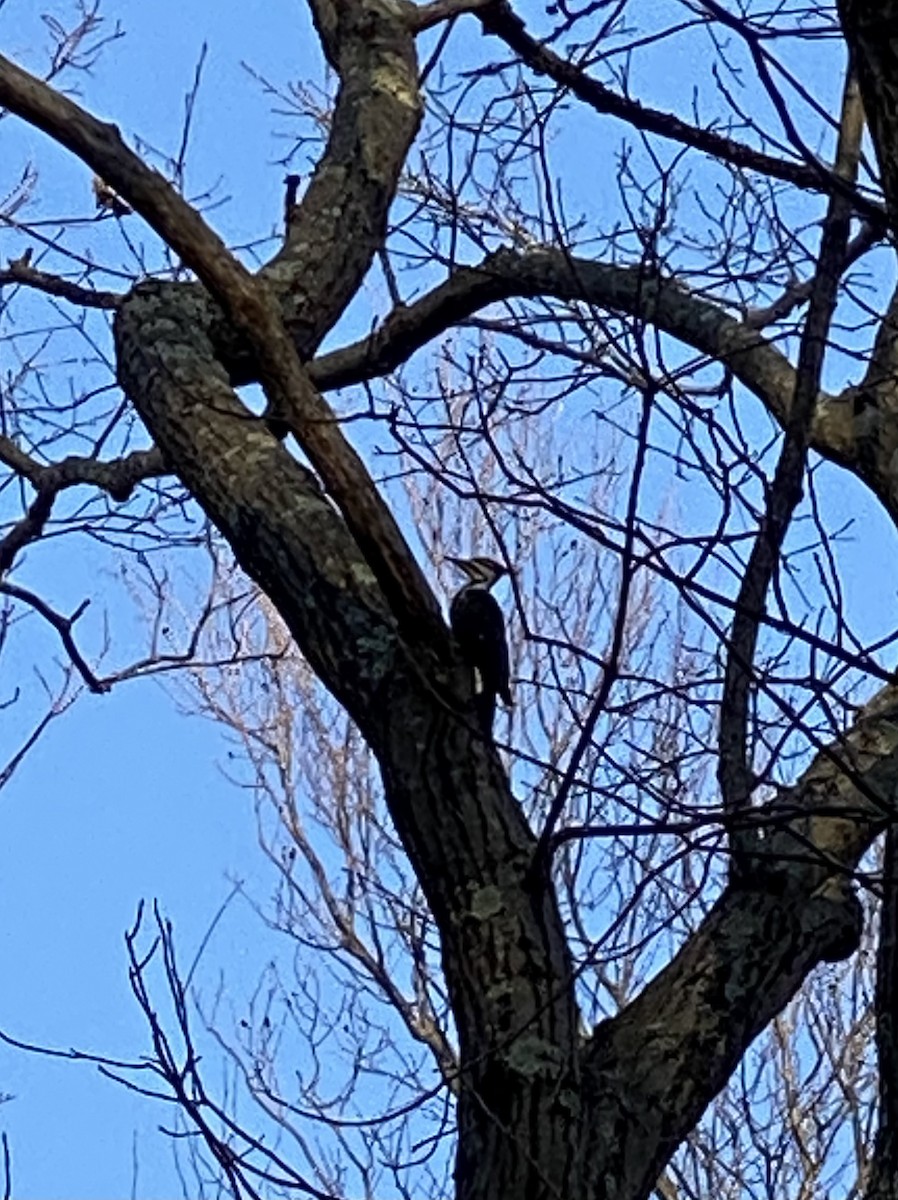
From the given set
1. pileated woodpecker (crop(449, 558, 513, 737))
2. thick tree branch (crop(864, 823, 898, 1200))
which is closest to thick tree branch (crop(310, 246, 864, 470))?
pileated woodpecker (crop(449, 558, 513, 737))

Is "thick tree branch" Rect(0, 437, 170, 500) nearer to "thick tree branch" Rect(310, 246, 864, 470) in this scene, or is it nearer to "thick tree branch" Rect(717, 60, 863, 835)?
"thick tree branch" Rect(310, 246, 864, 470)

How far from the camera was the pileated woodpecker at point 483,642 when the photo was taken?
7.60 ft

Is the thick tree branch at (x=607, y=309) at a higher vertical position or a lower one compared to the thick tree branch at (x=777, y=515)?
higher

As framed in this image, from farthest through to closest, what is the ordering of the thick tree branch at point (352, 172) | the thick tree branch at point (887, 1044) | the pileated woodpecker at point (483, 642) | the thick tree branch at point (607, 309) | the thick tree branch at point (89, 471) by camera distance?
the thick tree branch at point (89, 471) → the thick tree branch at point (352, 172) → the thick tree branch at point (607, 309) → the pileated woodpecker at point (483, 642) → the thick tree branch at point (887, 1044)

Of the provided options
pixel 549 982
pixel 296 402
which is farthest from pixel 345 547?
pixel 549 982

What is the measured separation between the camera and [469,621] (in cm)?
253

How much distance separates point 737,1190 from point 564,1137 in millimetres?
3619

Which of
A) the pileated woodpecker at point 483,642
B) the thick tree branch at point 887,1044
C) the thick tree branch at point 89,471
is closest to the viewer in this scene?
the thick tree branch at point 887,1044

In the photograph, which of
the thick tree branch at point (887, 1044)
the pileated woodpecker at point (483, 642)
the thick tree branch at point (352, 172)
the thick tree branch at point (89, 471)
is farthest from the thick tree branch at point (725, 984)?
the thick tree branch at point (89, 471)

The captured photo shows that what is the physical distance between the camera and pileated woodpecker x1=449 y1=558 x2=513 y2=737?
2.32 metres

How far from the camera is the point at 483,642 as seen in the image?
2391mm

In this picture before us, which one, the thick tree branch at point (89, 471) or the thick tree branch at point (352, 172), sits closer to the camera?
the thick tree branch at point (352, 172)

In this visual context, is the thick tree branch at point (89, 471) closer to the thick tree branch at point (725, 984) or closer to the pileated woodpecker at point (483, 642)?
the pileated woodpecker at point (483, 642)

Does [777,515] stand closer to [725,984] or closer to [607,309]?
[725,984]
